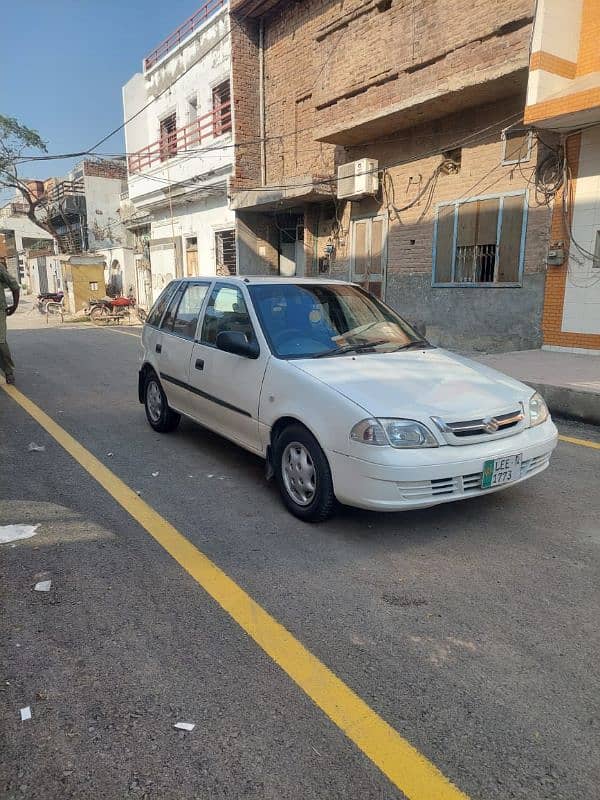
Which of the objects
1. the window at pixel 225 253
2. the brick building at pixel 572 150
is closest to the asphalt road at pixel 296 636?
the brick building at pixel 572 150

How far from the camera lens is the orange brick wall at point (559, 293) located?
31.6 ft

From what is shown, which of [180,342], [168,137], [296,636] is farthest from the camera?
[168,137]

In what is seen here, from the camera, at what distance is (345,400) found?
353 cm

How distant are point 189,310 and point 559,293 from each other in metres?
7.34

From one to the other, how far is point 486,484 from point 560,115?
766cm

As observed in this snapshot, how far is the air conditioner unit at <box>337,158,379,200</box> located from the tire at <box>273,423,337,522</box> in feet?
35.8

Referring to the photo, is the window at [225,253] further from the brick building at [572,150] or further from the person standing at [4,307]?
the brick building at [572,150]

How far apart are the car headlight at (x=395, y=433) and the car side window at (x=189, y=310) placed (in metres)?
2.48

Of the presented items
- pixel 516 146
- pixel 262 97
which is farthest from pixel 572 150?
pixel 262 97

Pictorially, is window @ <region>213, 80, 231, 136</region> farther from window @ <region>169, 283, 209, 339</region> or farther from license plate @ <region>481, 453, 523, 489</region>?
license plate @ <region>481, 453, 523, 489</region>

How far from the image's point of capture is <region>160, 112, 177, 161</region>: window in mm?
21641

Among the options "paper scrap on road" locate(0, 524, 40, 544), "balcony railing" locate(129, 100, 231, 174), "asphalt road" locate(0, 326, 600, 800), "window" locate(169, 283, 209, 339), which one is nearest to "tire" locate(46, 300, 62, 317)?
"balcony railing" locate(129, 100, 231, 174)

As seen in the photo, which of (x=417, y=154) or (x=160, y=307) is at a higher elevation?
(x=417, y=154)

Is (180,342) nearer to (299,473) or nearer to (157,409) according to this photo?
(157,409)
